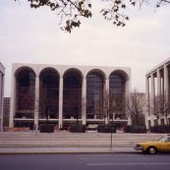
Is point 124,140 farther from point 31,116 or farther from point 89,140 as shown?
point 31,116

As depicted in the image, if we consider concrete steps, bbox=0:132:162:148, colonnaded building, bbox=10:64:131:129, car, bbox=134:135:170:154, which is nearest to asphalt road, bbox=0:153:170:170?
car, bbox=134:135:170:154

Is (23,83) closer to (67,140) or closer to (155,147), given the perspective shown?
(67,140)

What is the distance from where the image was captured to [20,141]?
33938 millimetres

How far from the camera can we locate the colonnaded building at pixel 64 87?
3720 inches

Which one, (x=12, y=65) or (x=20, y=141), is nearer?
(x=20, y=141)

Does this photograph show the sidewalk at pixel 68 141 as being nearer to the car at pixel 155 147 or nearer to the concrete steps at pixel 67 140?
the concrete steps at pixel 67 140

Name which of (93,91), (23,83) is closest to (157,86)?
(93,91)

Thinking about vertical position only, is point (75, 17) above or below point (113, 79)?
below

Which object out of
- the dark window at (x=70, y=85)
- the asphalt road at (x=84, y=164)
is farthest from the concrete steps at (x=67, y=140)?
the dark window at (x=70, y=85)

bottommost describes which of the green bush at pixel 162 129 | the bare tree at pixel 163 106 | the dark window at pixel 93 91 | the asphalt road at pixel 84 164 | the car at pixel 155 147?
the asphalt road at pixel 84 164

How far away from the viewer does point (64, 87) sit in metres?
99.1

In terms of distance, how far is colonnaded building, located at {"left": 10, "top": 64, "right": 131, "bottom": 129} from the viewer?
310 ft

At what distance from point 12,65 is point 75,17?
86.1 meters

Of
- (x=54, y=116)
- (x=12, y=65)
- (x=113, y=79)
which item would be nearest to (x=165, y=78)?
(x=113, y=79)
